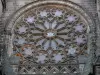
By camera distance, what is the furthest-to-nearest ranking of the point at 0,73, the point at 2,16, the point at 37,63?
1. the point at 2,16
2. the point at 37,63
3. the point at 0,73

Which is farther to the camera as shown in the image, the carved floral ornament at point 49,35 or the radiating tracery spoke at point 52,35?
the radiating tracery spoke at point 52,35

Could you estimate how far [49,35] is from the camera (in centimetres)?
2059

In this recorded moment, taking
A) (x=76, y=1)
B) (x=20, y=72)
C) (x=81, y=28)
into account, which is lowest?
(x=20, y=72)

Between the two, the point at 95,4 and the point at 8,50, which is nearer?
the point at 8,50

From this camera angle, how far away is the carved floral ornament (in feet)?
64.2

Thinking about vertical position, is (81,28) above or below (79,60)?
above

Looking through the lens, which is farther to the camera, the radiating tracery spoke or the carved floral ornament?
the radiating tracery spoke

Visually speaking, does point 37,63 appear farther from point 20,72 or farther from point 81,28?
point 81,28

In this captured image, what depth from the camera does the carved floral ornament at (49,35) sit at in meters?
19.6

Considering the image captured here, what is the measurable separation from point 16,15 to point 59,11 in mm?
2053

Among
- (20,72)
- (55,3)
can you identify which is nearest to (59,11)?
(55,3)

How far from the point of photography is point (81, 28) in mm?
20641

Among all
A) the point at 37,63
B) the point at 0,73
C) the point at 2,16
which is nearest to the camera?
the point at 0,73

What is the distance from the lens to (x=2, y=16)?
69.0 ft
